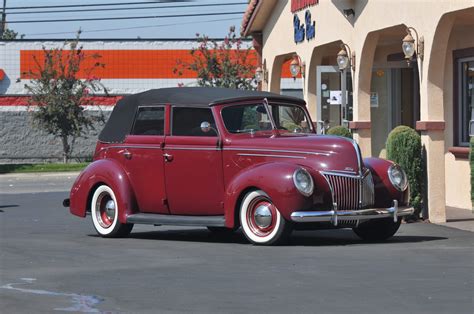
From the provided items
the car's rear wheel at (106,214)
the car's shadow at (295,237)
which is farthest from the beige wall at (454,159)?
the car's rear wheel at (106,214)

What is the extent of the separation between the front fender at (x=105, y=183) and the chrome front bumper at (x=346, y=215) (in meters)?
2.68

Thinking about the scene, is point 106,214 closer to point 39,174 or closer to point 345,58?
point 345,58

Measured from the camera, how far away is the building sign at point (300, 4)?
2311 cm

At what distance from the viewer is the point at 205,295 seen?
8523 mm

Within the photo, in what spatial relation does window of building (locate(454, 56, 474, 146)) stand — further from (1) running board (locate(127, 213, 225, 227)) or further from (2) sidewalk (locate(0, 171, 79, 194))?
(2) sidewalk (locate(0, 171, 79, 194))

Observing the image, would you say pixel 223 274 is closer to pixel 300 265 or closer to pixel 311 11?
pixel 300 265

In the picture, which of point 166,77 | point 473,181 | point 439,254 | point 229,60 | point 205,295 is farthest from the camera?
point 166,77

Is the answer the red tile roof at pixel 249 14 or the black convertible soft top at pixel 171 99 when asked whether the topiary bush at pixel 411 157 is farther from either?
the red tile roof at pixel 249 14

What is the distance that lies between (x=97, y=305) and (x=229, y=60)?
35.5m

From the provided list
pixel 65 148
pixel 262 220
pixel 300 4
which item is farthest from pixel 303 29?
pixel 65 148

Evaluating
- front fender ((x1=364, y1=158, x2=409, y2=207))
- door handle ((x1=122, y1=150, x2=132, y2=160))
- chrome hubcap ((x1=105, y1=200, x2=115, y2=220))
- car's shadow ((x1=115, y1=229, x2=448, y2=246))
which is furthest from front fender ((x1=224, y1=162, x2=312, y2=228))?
chrome hubcap ((x1=105, y1=200, x2=115, y2=220))

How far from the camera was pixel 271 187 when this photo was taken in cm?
1211

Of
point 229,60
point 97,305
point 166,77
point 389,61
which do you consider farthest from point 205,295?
point 166,77

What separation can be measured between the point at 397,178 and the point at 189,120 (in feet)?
8.68
